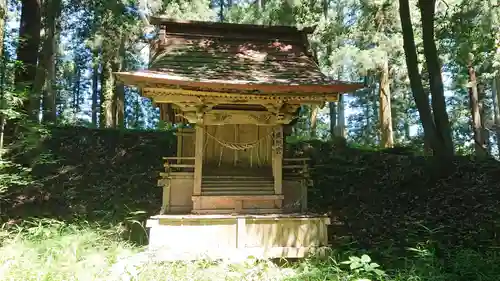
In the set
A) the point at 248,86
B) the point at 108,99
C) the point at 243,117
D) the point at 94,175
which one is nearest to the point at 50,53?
the point at 108,99

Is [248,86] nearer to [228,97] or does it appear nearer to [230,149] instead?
[228,97]

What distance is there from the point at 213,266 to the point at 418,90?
698cm

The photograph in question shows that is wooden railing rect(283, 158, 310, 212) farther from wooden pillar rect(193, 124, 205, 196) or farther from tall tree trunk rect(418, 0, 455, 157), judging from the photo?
tall tree trunk rect(418, 0, 455, 157)

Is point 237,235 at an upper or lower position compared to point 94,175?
lower

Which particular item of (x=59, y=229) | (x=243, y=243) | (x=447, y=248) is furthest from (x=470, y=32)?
(x=59, y=229)

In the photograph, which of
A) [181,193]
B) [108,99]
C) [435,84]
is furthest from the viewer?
[108,99]

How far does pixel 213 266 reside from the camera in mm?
6180

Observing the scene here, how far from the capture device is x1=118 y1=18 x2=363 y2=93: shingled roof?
7078 mm

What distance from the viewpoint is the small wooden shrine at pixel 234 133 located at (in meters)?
6.68

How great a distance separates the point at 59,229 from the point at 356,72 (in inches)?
472

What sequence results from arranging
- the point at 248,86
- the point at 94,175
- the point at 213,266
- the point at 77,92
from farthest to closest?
the point at 77,92 < the point at 94,175 < the point at 248,86 < the point at 213,266

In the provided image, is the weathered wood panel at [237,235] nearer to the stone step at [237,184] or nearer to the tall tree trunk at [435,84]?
the stone step at [237,184]

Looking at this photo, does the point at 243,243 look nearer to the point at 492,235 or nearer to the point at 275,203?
the point at 275,203

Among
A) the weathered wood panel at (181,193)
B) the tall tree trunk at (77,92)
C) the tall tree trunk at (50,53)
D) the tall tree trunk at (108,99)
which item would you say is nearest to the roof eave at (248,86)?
the weathered wood panel at (181,193)
